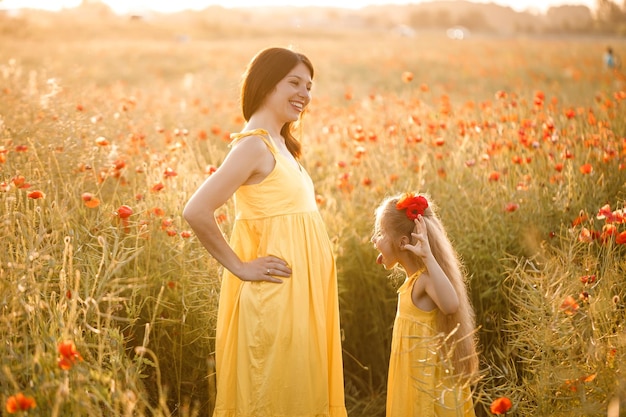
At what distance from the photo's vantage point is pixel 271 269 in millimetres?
2301

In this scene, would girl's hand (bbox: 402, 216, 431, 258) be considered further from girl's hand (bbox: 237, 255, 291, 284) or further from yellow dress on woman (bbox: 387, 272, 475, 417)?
girl's hand (bbox: 237, 255, 291, 284)

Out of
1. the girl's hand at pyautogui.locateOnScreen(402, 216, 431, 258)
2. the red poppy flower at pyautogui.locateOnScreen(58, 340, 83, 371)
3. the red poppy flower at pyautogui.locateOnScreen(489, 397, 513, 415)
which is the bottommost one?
the red poppy flower at pyautogui.locateOnScreen(489, 397, 513, 415)

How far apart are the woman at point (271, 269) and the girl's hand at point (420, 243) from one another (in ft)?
1.10

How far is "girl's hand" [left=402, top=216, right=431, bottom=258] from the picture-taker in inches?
97.3

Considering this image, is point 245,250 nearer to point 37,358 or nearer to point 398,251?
point 398,251

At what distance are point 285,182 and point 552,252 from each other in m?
1.71

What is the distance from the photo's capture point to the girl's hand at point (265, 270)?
2.30 meters

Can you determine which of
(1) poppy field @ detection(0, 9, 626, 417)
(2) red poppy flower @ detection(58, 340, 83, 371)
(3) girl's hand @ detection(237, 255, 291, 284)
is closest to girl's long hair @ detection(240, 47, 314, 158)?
(1) poppy field @ detection(0, 9, 626, 417)

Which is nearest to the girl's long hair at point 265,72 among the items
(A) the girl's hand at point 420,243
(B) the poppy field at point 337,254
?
(B) the poppy field at point 337,254

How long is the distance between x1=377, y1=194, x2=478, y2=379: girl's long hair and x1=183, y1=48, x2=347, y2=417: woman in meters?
0.34

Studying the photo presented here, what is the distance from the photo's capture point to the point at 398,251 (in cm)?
268

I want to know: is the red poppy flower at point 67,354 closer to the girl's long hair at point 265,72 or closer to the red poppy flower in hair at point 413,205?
the girl's long hair at point 265,72

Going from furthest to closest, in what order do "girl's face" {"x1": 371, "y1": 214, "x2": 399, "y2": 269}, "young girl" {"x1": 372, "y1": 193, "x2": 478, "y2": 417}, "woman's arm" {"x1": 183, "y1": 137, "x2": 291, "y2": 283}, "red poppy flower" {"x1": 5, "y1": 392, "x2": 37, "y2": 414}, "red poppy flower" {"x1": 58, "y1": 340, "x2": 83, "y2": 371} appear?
"girl's face" {"x1": 371, "y1": 214, "x2": 399, "y2": 269} → "young girl" {"x1": 372, "y1": 193, "x2": 478, "y2": 417} → "woman's arm" {"x1": 183, "y1": 137, "x2": 291, "y2": 283} → "red poppy flower" {"x1": 58, "y1": 340, "x2": 83, "y2": 371} → "red poppy flower" {"x1": 5, "y1": 392, "x2": 37, "y2": 414}

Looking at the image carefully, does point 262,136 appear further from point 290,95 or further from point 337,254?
point 337,254
